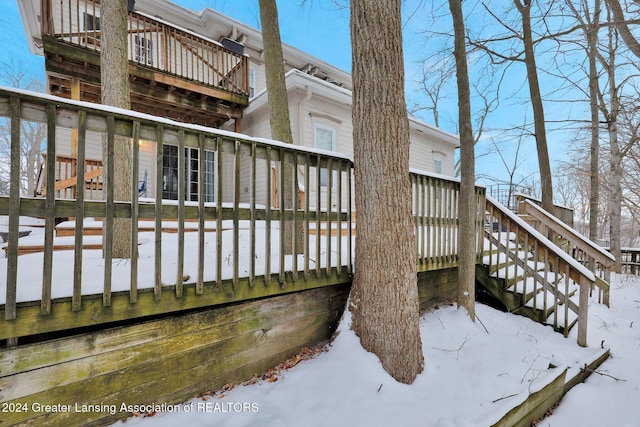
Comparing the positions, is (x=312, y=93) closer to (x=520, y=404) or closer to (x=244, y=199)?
(x=244, y=199)

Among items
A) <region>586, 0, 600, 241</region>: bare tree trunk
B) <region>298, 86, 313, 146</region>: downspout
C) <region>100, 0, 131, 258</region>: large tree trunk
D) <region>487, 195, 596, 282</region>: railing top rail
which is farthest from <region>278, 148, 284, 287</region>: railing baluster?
<region>586, 0, 600, 241</region>: bare tree trunk

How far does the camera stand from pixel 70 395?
68.0 inches

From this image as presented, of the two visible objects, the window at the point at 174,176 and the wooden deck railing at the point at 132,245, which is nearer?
the wooden deck railing at the point at 132,245

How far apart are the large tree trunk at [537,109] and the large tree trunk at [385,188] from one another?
5.34 meters

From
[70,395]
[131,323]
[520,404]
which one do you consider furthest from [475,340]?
[70,395]

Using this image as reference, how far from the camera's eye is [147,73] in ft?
21.9

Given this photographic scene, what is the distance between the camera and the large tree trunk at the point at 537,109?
6.29m

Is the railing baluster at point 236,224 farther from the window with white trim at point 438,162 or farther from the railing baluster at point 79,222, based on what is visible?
the window with white trim at point 438,162

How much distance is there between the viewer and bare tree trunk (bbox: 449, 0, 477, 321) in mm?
3627

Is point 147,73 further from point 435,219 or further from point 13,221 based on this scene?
point 435,219

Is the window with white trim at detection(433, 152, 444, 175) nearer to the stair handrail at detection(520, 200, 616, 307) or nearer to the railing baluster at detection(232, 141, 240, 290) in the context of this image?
the stair handrail at detection(520, 200, 616, 307)

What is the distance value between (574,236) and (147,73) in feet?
28.2

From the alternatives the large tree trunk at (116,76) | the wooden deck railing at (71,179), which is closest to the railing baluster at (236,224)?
the large tree trunk at (116,76)

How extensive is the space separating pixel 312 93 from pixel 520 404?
23.8ft
